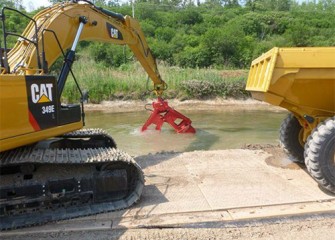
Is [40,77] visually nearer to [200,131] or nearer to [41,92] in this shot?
[41,92]

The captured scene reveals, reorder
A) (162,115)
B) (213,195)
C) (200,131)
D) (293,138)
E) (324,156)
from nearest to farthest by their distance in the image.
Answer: (324,156) < (213,195) < (293,138) < (162,115) < (200,131)

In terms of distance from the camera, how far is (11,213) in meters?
4.00

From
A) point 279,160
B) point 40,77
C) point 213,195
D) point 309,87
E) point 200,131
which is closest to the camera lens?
point 40,77

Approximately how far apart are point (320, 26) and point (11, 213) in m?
44.0

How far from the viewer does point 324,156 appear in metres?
4.49

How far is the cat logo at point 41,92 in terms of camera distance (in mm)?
4012

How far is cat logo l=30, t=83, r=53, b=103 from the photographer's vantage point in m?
4.01

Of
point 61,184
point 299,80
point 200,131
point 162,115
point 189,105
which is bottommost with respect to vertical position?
point 189,105

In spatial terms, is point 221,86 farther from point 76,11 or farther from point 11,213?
point 11,213

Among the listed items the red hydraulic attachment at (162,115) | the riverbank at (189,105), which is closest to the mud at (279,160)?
the red hydraulic attachment at (162,115)

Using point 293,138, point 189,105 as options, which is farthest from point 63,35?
point 189,105

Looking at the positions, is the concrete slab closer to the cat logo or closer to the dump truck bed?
the dump truck bed

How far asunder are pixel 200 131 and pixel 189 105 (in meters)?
5.17

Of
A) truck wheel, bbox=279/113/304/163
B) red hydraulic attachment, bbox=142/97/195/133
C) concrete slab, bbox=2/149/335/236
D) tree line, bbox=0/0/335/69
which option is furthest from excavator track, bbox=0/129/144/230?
tree line, bbox=0/0/335/69
